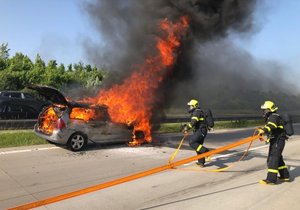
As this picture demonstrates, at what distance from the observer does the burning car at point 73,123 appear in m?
10.1

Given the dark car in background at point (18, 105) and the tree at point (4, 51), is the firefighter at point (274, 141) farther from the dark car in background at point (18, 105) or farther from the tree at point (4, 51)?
the tree at point (4, 51)

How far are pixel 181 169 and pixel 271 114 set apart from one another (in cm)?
244

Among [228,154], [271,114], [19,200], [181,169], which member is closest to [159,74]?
[228,154]

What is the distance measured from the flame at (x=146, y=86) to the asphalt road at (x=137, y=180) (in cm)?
134

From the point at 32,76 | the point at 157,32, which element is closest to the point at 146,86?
the point at 157,32

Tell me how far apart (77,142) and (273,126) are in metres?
5.69

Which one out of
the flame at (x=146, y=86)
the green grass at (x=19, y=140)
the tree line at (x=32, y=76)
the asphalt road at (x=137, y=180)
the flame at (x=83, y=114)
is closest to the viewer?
the asphalt road at (x=137, y=180)

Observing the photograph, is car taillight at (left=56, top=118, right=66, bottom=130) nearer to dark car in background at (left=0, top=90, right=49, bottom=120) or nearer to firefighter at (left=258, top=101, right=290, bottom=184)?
firefighter at (left=258, top=101, right=290, bottom=184)

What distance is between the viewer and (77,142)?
1034cm

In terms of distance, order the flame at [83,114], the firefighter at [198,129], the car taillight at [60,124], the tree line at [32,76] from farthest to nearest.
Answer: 1. the tree line at [32,76]
2. the flame at [83,114]
3. the car taillight at [60,124]
4. the firefighter at [198,129]

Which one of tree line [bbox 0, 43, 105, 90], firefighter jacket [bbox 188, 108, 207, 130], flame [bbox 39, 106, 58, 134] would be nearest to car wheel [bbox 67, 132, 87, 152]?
flame [bbox 39, 106, 58, 134]

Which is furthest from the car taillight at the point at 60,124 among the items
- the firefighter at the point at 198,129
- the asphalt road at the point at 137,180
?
the firefighter at the point at 198,129

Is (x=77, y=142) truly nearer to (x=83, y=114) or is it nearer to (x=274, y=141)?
(x=83, y=114)

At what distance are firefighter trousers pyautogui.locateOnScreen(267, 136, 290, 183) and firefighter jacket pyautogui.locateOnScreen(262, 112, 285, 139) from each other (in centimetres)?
10
